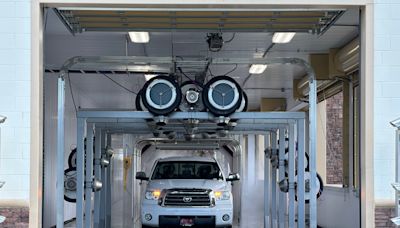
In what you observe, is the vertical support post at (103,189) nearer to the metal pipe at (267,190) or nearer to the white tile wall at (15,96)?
the metal pipe at (267,190)

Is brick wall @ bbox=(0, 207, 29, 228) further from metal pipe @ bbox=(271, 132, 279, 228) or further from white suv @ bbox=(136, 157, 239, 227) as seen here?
metal pipe @ bbox=(271, 132, 279, 228)

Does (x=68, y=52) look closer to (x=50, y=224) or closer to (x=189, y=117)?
(x=50, y=224)

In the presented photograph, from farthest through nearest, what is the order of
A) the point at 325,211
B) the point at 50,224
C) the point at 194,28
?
the point at 325,211 < the point at 50,224 < the point at 194,28

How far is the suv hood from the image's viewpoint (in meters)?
14.1

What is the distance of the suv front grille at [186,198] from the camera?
1390 centimetres

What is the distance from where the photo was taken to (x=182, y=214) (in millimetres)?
13695

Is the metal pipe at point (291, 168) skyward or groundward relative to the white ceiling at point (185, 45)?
groundward

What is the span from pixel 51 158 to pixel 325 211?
6.97 meters

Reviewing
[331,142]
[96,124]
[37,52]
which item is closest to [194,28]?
[37,52]

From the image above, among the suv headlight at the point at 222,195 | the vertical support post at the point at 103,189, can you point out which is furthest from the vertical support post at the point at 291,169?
the vertical support post at the point at 103,189

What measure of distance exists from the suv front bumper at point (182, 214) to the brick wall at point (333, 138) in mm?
7600

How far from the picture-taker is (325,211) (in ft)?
61.5

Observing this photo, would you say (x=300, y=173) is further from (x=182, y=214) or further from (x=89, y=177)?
(x=89, y=177)

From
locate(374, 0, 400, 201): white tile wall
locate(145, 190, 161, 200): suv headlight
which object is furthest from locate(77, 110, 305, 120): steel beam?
locate(374, 0, 400, 201): white tile wall
